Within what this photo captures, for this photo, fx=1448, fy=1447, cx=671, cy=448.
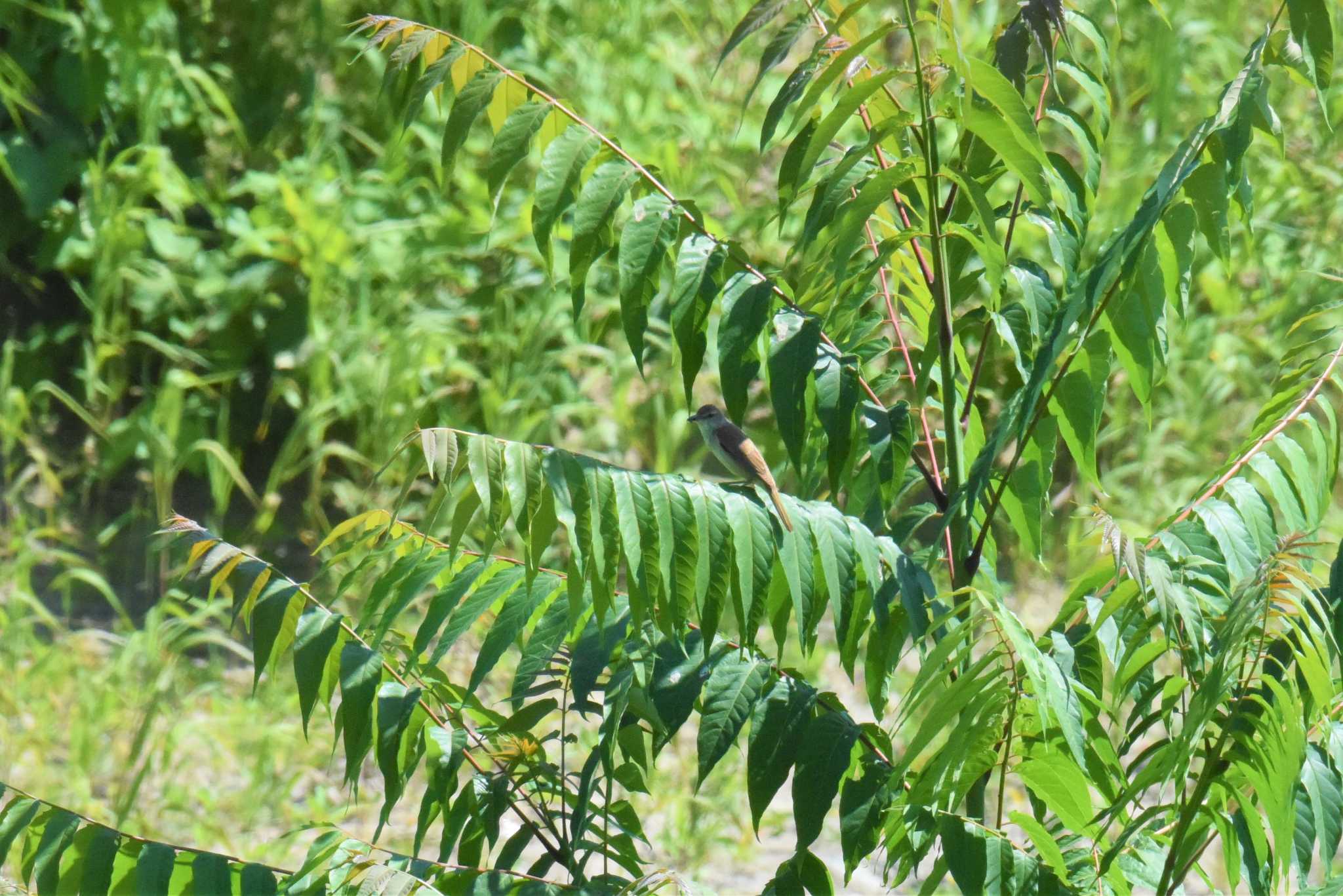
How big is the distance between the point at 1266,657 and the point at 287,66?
5.60 m

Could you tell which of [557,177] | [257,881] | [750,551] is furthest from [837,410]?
[257,881]

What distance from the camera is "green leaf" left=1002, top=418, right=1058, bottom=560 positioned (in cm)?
228

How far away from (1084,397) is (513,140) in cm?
94

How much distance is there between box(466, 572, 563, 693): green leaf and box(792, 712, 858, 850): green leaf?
1.41 feet

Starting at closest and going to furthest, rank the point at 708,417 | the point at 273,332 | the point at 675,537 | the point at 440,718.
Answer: the point at 675,537 → the point at 440,718 → the point at 708,417 → the point at 273,332

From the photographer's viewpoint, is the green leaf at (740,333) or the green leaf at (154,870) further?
the green leaf at (740,333)

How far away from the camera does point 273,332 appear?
5.74m

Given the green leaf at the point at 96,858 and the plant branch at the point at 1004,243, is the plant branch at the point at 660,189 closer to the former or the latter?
the plant branch at the point at 1004,243

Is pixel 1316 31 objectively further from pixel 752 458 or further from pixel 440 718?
pixel 440 718

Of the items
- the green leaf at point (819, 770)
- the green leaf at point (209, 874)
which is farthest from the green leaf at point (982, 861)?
the green leaf at point (209, 874)

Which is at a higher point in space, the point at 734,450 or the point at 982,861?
the point at 734,450

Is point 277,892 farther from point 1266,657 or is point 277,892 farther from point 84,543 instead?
point 84,543

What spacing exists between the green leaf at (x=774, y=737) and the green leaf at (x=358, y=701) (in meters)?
0.54

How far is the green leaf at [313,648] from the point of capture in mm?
2053
